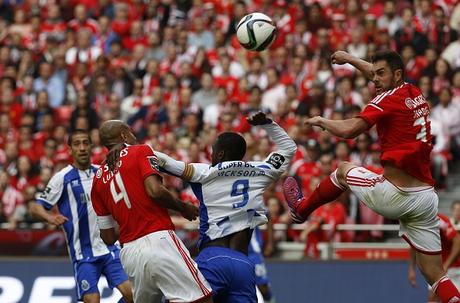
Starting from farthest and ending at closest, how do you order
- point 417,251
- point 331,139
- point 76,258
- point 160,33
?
point 160,33, point 331,139, point 76,258, point 417,251

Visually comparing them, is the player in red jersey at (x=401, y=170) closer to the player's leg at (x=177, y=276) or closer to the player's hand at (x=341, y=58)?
the player's hand at (x=341, y=58)

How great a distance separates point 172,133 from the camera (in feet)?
67.7

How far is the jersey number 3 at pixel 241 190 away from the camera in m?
11.2

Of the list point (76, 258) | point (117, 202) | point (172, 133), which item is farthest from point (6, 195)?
point (117, 202)

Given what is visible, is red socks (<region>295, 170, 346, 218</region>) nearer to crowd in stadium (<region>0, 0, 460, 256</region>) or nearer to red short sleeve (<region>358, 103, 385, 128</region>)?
red short sleeve (<region>358, 103, 385, 128</region>)

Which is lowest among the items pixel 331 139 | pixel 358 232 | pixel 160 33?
pixel 358 232

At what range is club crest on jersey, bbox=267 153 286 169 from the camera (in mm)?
11477

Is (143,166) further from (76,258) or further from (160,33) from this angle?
(160,33)

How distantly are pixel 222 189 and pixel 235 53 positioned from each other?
38.5 feet

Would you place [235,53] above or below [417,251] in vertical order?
above

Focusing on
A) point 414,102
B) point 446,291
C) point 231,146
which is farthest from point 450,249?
point 231,146

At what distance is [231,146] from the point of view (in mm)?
11203

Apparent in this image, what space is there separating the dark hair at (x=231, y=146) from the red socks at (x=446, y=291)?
7.62 ft

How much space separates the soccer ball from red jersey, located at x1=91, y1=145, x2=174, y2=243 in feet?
7.05
